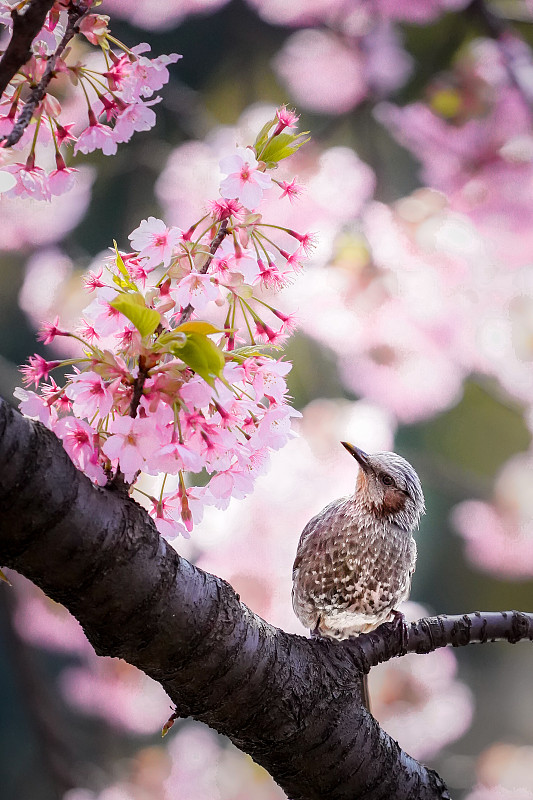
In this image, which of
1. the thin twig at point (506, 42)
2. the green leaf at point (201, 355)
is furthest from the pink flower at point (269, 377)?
the thin twig at point (506, 42)

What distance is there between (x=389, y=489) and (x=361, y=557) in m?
0.13

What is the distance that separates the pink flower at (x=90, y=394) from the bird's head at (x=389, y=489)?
52cm

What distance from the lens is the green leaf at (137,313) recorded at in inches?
18.8

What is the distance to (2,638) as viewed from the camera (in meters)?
1.60

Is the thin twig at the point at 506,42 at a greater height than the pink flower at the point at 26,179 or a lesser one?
greater

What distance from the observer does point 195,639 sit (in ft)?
1.82

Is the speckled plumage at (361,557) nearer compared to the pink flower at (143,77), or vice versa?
the pink flower at (143,77)

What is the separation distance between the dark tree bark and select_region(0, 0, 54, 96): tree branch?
0.69ft

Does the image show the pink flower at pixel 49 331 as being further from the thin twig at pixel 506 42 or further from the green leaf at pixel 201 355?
the thin twig at pixel 506 42

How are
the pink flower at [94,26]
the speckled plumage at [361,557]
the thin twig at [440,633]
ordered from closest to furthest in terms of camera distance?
the pink flower at [94,26]
the thin twig at [440,633]
the speckled plumage at [361,557]

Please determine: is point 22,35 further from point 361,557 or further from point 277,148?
point 361,557

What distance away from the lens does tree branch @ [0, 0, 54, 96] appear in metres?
0.44

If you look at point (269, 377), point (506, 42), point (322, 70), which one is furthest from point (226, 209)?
point (506, 42)

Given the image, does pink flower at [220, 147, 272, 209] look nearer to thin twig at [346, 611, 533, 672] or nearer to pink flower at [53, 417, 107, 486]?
pink flower at [53, 417, 107, 486]
